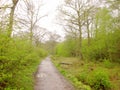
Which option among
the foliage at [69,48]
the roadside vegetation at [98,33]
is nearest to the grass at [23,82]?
the roadside vegetation at [98,33]

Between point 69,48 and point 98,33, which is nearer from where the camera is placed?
point 98,33

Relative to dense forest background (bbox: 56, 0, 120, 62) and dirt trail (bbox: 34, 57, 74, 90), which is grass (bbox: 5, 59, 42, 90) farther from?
dense forest background (bbox: 56, 0, 120, 62)

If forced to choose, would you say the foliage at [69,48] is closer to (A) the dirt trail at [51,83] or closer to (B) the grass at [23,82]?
(A) the dirt trail at [51,83]

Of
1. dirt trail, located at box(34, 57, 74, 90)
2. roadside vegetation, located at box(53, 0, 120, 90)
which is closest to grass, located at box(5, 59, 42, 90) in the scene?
dirt trail, located at box(34, 57, 74, 90)

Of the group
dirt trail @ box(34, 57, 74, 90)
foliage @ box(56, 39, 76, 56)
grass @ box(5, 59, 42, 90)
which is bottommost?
dirt trail @ box(34, 57, 74, 90)

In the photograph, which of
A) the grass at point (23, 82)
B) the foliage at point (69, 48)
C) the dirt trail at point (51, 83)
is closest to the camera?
the grass at point (23, 82)

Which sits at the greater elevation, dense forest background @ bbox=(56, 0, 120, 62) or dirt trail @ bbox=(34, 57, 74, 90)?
dense forest background @ bbox=(56, 0, 120, 62)

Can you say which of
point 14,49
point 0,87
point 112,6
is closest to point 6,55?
point 14,49

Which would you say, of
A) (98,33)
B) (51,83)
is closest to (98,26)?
(98,33)

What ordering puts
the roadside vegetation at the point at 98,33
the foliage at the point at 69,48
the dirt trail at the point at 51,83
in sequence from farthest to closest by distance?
the foliage at the point at 69,48 < the roadside vegetation at the point at 98,33 < the dirt trail at the point at 51,83

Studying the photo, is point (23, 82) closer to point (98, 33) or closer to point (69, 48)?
point (98, 33)

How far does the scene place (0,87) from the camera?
797cm

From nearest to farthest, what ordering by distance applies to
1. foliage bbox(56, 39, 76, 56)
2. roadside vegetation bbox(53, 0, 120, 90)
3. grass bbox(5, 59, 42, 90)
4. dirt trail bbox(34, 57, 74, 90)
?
grass bbox(5, 59, 42, 90) → dirt trail bbox(34, 57, 74, 90) → roadside vegetation bbox(53, 0, 120, 90) → foliage bbox(56, 39, 76, 56)

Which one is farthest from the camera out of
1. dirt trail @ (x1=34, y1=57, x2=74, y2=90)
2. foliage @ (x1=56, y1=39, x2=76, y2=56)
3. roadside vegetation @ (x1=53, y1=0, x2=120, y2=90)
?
foliage @ (x1=56, y1=39, x2=76, y2=56)
